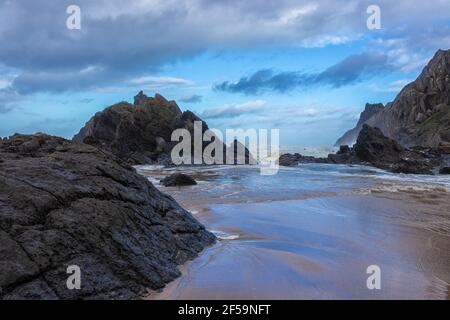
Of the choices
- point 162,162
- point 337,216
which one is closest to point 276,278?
point 337,216

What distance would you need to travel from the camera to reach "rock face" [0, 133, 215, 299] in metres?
4.19

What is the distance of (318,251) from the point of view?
690 centimetres

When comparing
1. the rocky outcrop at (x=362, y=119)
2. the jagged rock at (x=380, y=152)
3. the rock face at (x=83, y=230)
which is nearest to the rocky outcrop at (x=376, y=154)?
the jagged rock at (x=380, y=152)

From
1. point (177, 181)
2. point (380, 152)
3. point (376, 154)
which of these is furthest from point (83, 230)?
point (380, 152)

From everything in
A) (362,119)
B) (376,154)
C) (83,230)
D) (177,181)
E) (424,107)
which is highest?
(362,119)

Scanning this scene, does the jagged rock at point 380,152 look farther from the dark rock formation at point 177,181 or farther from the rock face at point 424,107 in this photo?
the rock face at point 424,107

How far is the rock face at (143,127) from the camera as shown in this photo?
46.9m

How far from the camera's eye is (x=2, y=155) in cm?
627

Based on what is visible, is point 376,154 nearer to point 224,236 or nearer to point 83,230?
point 224,236

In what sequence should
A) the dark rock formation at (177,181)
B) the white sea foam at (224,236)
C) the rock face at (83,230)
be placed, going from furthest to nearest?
1. the dark rock formation at (177,181)
2. the white sea foam at (224,236)
3. the rock face at (83,230)

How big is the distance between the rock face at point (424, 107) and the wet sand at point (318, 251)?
5100cm

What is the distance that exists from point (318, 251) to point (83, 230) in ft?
12.0

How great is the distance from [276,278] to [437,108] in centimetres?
6953
